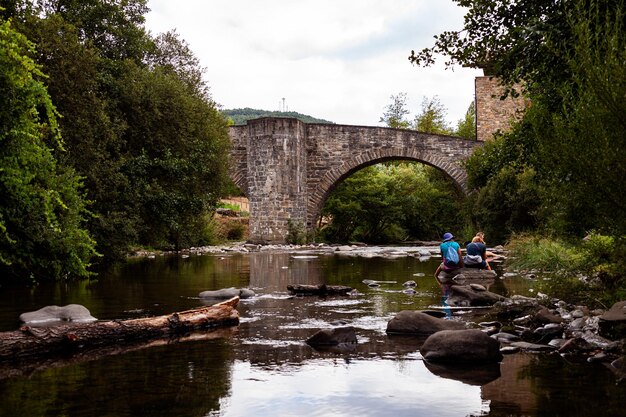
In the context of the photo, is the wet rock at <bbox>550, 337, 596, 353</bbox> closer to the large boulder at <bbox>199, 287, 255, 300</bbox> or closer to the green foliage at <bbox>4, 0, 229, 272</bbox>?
the large boulder at <bbox>199, 287, 255, 300</bbox>

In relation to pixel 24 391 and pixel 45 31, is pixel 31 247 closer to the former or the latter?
pixel 45 31

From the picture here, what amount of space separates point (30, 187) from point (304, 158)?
66.1 feet

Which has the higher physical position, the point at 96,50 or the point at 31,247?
the point at 96,50

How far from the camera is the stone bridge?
28.4 m

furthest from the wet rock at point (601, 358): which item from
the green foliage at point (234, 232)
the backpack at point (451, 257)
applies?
the green foliage at point (234, 232)

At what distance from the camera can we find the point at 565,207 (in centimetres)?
683

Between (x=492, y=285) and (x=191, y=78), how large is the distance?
1761cm

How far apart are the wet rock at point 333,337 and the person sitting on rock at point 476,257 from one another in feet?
24.0

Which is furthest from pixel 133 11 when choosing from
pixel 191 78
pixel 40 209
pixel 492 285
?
pixel 492 285

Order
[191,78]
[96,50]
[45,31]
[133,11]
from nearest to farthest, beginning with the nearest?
[45,31] < [96,50] < [133,11] < [191,78]

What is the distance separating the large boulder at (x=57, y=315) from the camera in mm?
7465

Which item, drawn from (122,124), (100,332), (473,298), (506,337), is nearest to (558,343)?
(506,337)

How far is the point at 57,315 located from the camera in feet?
24.9

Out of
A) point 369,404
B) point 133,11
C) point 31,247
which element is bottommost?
point 369,404
